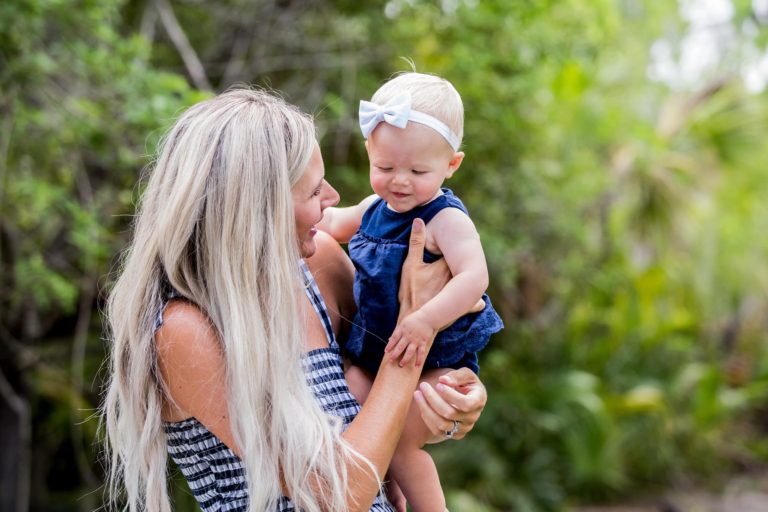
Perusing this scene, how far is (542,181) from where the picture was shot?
297 inches

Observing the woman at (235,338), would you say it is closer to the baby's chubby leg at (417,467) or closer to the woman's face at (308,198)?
the woman's face at (308,198)

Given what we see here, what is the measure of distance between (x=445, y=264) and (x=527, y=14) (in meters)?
4.35

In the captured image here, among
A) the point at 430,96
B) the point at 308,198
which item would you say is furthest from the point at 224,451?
the point at 430,96

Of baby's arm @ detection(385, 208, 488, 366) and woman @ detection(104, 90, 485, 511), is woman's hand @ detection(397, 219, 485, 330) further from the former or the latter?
woman @ detection(104, 90, 485, 511)

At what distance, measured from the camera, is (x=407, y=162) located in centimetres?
190

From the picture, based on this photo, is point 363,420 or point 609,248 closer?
point 363,420

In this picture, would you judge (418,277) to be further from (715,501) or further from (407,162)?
(715,501)

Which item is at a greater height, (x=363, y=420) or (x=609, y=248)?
(x=363, y=420)

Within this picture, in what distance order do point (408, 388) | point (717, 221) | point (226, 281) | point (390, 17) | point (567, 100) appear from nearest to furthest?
1. point (226, 281)
2. point (408, 388)
3. point (390, 17)
4. point (567, 100)
5. point (717, 221)

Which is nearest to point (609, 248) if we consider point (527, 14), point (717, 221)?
point (717, 221)

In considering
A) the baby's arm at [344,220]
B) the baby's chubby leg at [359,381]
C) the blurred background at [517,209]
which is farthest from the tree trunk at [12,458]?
the baby's chubby leg at [359,381]

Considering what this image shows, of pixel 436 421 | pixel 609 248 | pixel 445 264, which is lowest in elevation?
pixel 609 248

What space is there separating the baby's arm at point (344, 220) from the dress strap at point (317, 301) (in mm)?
217

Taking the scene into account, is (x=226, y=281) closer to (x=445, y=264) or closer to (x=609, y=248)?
(x=445, y=264)
